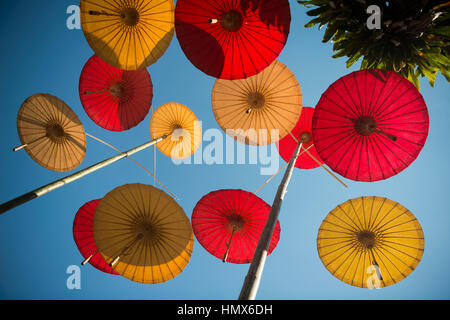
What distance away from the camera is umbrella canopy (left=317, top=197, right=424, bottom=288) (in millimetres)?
3799

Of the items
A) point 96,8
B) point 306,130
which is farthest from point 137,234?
point 306,130

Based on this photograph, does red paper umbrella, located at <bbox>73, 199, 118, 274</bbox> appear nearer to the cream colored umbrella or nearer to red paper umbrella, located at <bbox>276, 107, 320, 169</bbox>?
the cream colored umbrella

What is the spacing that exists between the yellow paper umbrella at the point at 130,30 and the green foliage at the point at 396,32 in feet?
9.73

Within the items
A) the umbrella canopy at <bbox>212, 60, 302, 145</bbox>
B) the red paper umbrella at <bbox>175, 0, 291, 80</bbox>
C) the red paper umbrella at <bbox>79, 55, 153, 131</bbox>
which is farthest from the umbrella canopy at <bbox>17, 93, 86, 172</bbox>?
the umbrella canopy at <bbox>212, 60, 302, 145</bbox>

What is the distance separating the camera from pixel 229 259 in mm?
4703

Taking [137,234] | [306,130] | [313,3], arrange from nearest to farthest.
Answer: [137,234] < [313,3] < [306,130]

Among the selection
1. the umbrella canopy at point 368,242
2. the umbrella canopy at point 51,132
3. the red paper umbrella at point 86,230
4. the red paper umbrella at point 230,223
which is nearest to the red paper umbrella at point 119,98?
the umbrella canopy at point 51,132

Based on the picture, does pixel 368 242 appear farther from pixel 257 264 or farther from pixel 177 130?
pixel 177 130

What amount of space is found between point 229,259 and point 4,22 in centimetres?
845

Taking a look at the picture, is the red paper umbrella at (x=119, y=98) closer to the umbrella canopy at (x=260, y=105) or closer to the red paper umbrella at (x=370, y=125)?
the umbrella canopy at (x=260, y=105)
